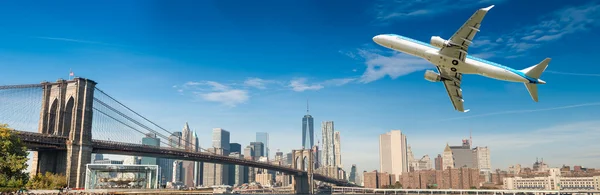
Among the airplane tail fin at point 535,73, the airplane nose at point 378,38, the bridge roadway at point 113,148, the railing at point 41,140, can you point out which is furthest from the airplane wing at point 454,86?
the railing at point 41,140

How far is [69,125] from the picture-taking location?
9150 centimetres

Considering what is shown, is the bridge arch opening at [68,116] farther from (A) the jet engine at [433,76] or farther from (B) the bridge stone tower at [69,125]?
(A) the jet engine at [433,76]

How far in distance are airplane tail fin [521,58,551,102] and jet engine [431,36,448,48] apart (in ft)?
24.9

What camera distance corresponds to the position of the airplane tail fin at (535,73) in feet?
127

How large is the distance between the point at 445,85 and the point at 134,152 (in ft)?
254

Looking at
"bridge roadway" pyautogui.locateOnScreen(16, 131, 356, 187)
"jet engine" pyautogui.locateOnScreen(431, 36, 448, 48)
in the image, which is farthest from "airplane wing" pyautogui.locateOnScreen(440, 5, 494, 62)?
"bridge roadway" pyautogui.locateOnScreen(16, 131, 356, 187)

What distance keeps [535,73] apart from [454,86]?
7.10 meters

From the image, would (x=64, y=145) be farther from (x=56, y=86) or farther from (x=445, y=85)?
(x=445, y=85)

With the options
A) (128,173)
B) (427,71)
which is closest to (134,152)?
(128,173)

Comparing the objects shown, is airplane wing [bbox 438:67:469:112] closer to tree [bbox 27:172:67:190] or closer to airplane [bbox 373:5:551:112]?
airplane [bbox 373:5:551:112]

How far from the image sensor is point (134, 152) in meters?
102

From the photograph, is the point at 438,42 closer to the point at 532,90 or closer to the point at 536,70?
the point at 536,70

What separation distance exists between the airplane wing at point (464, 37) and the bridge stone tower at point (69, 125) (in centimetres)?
6994

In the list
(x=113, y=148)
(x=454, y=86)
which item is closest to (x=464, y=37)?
(x=454, y=86)
